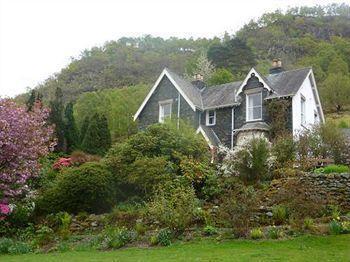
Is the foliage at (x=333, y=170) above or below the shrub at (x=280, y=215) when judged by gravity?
above

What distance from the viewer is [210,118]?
31703mm

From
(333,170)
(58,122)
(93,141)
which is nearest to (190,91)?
(93,141)

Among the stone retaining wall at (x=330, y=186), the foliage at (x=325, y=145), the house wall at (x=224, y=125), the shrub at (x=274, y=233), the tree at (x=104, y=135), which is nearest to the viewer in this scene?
the shrub at (x=274, y=233)

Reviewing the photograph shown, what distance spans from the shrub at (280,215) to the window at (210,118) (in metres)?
15.9

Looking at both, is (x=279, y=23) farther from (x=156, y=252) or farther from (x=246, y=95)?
(x=156, y=252)

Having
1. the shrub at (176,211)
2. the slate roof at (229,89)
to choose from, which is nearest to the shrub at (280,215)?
the shrub at (176,211)

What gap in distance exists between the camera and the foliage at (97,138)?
93.8ft

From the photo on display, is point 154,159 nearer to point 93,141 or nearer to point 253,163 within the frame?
point 253,163

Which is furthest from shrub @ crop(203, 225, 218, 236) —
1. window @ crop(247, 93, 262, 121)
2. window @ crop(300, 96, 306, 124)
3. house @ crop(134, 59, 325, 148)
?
window @ crop(300, 96, 306, 124)

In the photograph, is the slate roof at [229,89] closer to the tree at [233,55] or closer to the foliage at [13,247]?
the foliage at [13,247]

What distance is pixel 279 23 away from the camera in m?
93.6

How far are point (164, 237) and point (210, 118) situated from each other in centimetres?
1779

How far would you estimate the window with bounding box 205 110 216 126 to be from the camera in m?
31.4

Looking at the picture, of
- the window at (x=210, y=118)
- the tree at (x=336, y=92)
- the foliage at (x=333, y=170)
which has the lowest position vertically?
the foliage at (x=333, y=170)
